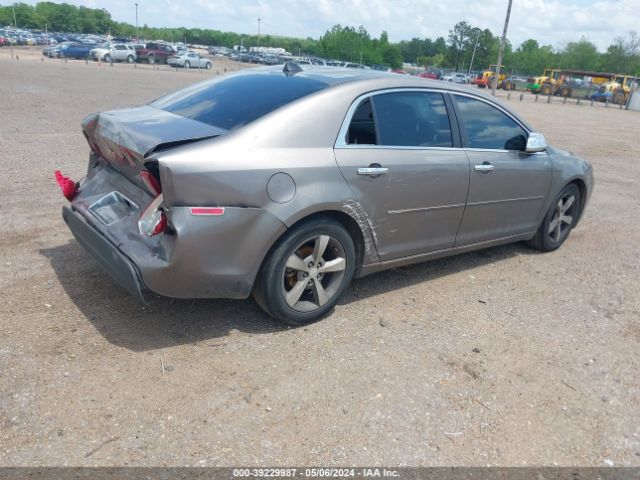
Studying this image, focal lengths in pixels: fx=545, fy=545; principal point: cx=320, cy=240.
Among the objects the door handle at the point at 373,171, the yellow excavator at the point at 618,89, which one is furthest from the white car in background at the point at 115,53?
the door handle at the point at 373,171

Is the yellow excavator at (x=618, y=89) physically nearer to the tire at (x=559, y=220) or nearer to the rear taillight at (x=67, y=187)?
the tire at (x=559, y=220)

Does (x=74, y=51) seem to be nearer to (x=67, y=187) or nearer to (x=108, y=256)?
(x=67, y=187)

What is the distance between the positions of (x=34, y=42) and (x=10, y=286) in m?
79.2

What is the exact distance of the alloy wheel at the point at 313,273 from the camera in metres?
3.60

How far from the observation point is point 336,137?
3.62 meters

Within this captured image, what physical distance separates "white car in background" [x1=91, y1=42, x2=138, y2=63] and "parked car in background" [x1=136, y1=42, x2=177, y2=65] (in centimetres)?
139

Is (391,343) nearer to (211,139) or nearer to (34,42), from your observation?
(211,139)

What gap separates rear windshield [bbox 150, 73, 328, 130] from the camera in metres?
3.58

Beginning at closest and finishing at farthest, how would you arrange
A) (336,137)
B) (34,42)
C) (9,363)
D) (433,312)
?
1. (9,363)
2. (336,137)
3. (433,312)
4. (34,42)

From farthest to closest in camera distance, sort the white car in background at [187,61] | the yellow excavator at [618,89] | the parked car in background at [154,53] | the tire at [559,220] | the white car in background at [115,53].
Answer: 1. the parked car in background at [154,53]
2. the white car in background at [187,61]
3. the yellow excavator at [618,89]
4. the white car in background at [115,53]
5. the tire at [559,220]

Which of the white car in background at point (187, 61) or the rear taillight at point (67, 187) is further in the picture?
the white car in background at point (187, 61)

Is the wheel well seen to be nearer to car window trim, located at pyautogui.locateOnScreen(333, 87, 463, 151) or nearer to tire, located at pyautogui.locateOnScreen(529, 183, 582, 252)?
tire, located at pyautogui.locateOnScreen(529, 183, 582, 252)

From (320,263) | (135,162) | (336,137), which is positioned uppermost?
(336,137)

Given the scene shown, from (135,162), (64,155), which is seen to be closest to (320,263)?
(135,162)
